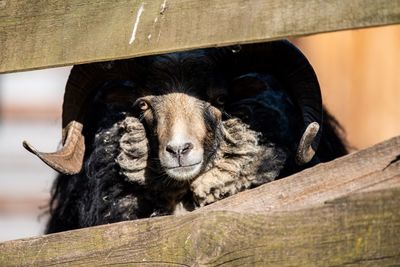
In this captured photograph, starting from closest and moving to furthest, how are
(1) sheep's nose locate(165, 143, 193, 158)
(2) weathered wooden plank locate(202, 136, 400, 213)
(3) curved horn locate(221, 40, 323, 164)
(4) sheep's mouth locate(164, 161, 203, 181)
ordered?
(2) weathered wooden plank locate(202, 136, 400, 213) → (1) sheep's nose locate(165, 143, 193, 158) → (4) sheep's mouth locate(164, 161, 203, 181) → (3) curved horn locate(221, 40, 323, 164)

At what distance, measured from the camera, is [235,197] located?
3.29 meters

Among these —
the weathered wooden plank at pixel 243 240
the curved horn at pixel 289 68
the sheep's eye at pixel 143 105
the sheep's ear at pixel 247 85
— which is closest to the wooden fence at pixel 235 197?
the weathered wooden plank at pixel 243 240

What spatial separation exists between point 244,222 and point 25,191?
42.3ft

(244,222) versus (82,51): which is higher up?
(82,51)

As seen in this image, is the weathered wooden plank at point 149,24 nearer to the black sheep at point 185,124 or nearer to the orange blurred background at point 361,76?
the black sheep at point 185,124

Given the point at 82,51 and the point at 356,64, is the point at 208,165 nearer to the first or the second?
the point at 82,51

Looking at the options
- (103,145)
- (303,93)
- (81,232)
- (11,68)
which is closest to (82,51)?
(11,68)

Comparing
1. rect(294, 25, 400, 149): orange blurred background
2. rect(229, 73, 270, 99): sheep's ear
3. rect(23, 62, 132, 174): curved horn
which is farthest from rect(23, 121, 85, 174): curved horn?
rect(294, 25, 400, 149): orange blurred background

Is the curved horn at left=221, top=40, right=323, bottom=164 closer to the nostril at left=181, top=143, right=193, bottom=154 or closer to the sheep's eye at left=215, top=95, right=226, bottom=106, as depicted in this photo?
the sheep's eye at left=215, top=95, right=226, bottom=106

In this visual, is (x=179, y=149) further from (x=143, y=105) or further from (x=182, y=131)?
(x=143, y=105)

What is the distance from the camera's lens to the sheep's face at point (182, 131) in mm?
5188

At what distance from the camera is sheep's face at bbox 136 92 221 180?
17.0 ft

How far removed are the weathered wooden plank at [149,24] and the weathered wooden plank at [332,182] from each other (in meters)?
0.41

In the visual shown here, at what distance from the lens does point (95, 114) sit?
631 centimetres
